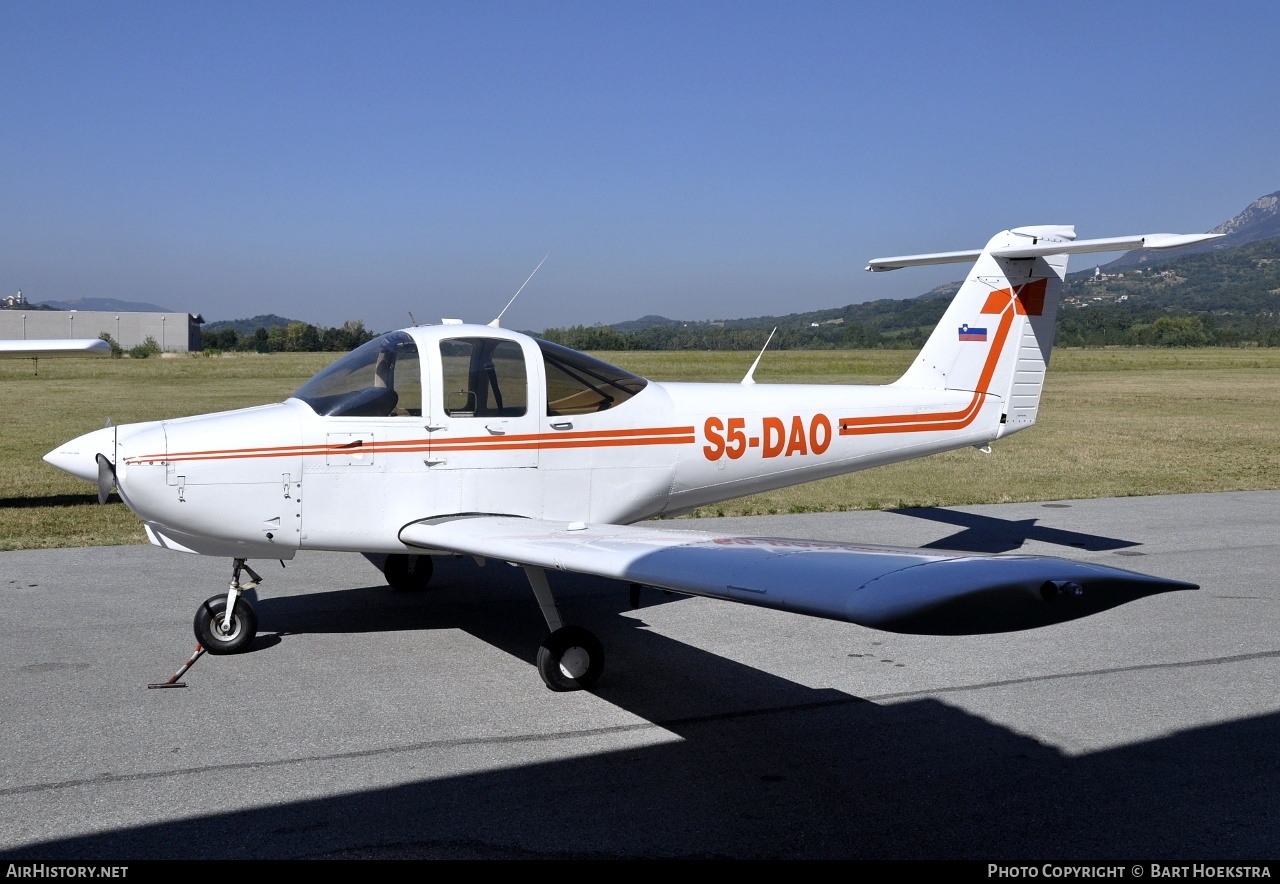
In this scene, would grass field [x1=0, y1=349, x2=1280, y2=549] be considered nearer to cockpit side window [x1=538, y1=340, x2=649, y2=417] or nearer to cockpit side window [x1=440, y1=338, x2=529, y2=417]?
cockpit side window [x1=538, y1=340, x2=649, y2=417]

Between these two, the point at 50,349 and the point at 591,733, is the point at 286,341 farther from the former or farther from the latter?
the point at 591,733

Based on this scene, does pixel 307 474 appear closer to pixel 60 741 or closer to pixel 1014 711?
pixel 60 741

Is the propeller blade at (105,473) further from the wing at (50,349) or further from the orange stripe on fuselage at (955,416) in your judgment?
the wing at (50,349)

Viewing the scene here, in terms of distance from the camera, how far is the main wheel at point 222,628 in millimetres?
6344

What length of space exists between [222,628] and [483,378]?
84.4 inches

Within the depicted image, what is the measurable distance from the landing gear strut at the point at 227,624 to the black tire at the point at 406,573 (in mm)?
1773

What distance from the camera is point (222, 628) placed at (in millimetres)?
6375

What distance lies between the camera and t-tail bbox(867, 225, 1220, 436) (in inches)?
345

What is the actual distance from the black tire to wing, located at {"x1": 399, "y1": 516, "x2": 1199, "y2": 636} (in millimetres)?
2913

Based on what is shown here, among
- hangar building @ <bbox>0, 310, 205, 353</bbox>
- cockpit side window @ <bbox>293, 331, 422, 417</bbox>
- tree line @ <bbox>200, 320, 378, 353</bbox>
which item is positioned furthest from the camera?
hangar building @ <bbox>0, 310, 205, 353</bbox>

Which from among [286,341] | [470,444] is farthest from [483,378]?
[286,341]

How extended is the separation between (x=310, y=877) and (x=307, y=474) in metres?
2.86

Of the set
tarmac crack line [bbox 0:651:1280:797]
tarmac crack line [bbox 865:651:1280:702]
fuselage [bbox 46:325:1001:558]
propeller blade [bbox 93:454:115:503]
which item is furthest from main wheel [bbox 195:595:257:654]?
tarmac crack line [bbox 865:651:1280:702]

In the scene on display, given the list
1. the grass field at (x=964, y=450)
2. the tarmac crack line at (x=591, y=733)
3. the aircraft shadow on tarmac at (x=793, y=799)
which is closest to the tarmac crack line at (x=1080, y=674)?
the tarmac crack line at (x=591, y=733)
